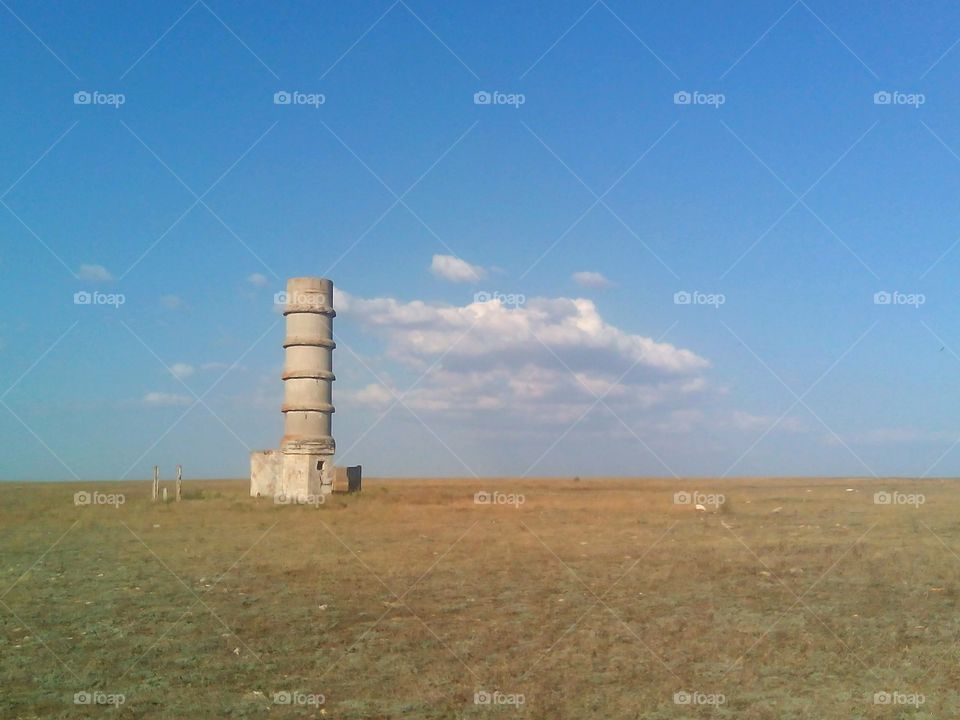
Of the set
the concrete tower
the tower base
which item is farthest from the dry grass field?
the concrete tower

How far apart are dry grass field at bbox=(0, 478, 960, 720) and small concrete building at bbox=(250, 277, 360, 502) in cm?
882

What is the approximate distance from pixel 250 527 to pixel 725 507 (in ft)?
47.6

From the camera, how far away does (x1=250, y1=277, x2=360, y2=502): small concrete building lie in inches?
1161

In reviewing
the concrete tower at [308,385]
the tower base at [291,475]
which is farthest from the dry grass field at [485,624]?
the concrete tower at [308,385]

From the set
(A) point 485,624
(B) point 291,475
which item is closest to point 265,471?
(B) point 291,475

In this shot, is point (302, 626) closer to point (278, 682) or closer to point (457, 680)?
point (278, 682)

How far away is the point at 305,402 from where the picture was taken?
1167 inches

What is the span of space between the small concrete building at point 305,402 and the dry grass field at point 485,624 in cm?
882

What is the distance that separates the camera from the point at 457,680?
27.3 feet

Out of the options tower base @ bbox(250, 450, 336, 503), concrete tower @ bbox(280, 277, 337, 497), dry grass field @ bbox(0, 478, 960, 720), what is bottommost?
dry grass field @ bbox(0, 478, 960, 720)

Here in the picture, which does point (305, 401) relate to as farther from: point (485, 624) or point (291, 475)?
point (485, 624)

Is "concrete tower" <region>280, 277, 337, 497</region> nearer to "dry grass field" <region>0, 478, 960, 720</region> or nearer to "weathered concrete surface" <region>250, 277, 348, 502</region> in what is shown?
"weathered concrete surface" <region>250, 277, 348, 502</region>

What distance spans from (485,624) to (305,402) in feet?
65.6

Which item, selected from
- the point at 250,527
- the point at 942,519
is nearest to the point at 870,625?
the point at 942,519
